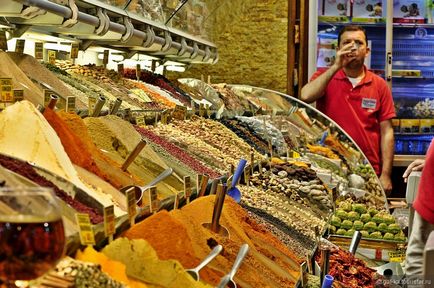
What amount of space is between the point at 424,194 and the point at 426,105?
18.6 feet

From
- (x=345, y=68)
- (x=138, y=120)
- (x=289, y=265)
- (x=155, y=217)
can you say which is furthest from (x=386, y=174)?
(x=155, y=217)

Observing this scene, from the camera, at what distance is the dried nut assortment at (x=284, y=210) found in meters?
4.46

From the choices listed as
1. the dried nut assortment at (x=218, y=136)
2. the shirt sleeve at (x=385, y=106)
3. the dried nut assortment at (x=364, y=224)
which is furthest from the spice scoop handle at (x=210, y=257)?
the shirt sleeve at (x=385, y=106)

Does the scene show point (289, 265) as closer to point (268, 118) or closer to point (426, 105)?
point (268, 118)

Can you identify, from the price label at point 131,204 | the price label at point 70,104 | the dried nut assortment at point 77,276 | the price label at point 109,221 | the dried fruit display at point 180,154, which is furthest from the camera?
the dried fruit display at point 180,154

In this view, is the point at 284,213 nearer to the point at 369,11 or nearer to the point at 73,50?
the point at 73,50

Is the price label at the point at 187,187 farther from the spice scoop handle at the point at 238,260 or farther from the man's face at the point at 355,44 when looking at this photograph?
the man's face at the point at 355,44

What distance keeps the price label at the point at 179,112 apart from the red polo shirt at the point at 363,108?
2.41 metres

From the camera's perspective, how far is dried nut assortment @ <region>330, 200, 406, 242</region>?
16.9 ft

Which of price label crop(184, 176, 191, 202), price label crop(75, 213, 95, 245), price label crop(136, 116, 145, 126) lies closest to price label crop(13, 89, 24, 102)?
price label crop(184, 176, 191, 202)

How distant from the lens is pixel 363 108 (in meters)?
7.53

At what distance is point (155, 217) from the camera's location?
2.77 meters

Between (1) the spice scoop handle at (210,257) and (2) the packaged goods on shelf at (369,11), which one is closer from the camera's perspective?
(1) the spice scoop handle at (210,257)

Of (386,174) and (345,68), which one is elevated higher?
(345,68)
